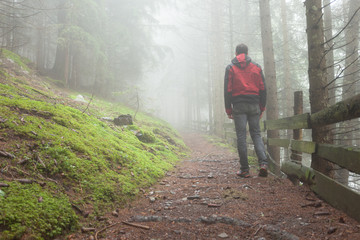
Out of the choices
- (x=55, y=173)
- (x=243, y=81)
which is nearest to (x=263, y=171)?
(x=243, y=81)

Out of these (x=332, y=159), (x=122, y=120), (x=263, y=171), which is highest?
(x=122, y=120)

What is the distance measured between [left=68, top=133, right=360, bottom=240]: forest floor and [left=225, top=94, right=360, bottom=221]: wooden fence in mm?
124

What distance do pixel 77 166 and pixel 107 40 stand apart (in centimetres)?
1427

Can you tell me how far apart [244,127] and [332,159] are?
2204mm

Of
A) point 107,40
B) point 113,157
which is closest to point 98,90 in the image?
point 107,40

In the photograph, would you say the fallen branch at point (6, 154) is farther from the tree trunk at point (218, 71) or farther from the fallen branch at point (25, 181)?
the tree trunk at point (218, 71)

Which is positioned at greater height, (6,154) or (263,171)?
(6,154)

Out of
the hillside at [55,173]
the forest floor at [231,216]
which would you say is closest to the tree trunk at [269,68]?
the forest floor at [231,216]

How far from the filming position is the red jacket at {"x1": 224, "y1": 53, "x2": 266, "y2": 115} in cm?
455

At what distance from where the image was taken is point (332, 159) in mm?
2561

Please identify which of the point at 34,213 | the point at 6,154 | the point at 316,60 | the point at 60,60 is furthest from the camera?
the point at 60,60

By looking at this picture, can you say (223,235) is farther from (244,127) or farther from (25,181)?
(244,127)

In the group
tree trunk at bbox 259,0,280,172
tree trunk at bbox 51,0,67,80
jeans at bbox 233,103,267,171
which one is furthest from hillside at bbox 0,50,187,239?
tree trunk at bbox 51,0,67,80

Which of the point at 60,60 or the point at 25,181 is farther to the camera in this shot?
the point at 60,60
